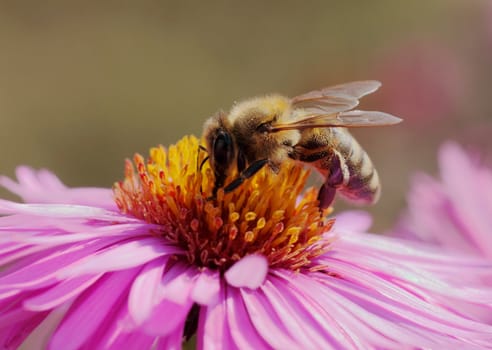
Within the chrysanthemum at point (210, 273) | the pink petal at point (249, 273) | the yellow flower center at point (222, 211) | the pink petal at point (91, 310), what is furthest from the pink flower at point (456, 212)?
the pink petal at point (91, 310)

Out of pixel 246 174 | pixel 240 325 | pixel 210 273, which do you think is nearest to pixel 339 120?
pixel 246 174

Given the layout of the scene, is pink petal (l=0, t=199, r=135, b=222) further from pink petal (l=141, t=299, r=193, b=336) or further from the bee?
pink petal (l=141, t=299, r=193, b=336)

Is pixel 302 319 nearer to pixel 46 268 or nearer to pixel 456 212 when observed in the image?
pixel 46 268

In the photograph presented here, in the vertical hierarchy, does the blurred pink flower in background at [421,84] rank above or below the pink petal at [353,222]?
above

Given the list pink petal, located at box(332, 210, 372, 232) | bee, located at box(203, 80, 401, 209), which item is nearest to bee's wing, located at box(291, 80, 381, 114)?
bee, located at box(203, 80, 401, 209)

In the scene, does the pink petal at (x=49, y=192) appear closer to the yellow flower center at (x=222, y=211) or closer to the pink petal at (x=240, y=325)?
the yellow flower center at (x=222, y=211)
